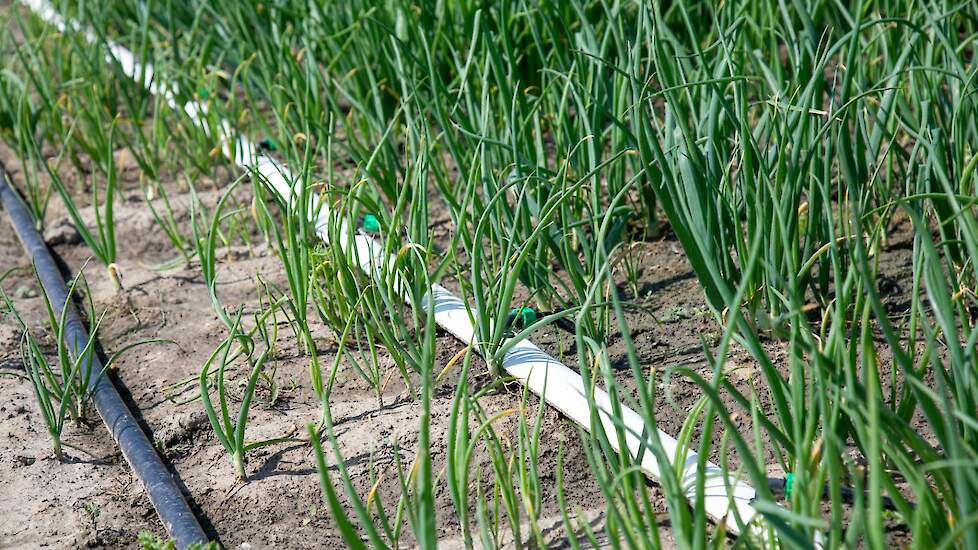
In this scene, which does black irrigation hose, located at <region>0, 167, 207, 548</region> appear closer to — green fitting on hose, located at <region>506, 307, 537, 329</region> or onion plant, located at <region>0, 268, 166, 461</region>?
onion plant, located at <region>0, 268, 166, 461</region>

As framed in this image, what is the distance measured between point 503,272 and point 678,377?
17.8 inches

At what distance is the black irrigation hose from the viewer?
191 cm

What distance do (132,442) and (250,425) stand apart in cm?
23

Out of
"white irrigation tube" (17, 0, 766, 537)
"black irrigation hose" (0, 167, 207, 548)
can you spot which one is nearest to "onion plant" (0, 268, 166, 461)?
"black irrigation hose" (0, 167, 207, 548)

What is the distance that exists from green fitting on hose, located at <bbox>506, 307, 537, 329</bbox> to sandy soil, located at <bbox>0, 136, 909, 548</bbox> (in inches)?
2.0

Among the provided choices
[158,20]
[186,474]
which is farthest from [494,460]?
[158,20]

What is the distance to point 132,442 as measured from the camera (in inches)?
85.0

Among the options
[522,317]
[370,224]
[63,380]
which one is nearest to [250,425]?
[63,380]

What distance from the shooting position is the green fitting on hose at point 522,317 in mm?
2355

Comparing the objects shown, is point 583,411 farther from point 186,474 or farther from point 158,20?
point 158,20

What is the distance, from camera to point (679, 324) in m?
2.44

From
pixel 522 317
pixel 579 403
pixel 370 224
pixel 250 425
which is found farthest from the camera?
pixel 370 224

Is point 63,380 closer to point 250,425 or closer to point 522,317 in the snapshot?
point 250,425

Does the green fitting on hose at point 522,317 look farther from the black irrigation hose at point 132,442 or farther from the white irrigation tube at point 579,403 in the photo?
the black irrigation hose at point 132,442
